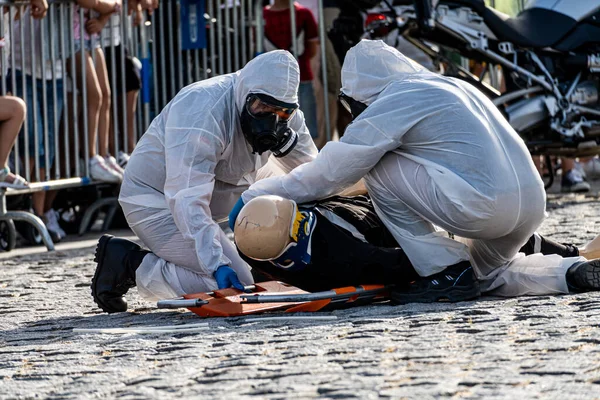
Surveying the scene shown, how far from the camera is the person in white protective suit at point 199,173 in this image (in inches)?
221

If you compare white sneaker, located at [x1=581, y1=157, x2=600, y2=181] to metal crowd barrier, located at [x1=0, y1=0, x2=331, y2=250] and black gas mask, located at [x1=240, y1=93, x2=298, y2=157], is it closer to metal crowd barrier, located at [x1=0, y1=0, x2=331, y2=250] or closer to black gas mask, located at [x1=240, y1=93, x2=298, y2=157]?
metal crowd barrier, located at [x1=0, y1=0, x2=331, y2=250]

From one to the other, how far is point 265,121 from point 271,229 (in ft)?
2.33

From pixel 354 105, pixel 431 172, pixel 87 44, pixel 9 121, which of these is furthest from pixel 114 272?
pixel 87 44

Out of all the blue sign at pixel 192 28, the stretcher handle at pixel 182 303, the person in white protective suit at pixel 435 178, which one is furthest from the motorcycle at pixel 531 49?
the stretcher handle at pixel 182 303

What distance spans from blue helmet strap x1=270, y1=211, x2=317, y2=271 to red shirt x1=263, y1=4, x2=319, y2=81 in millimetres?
6180

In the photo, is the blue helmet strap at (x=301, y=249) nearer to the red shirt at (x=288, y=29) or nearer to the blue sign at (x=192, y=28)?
the blue sign at (x=192, y=28)

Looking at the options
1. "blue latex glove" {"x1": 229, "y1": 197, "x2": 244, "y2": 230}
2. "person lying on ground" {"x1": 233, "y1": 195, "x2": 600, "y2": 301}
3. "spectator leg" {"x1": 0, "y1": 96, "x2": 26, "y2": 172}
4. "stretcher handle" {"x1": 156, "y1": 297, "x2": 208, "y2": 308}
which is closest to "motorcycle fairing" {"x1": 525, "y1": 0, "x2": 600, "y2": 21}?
"spectator leg" {"x1": 0, "y1": 96, "x2": 26, "y2": 172}

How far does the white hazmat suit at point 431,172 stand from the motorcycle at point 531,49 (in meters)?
4.47

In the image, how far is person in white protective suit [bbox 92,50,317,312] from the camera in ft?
18.4

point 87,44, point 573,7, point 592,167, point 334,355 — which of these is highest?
A: point 573,7

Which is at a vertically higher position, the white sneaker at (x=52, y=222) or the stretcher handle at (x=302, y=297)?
the stretcher handle at (x=302, y=297)

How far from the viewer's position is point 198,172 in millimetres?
→ 5609

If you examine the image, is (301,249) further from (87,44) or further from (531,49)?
(531,49)

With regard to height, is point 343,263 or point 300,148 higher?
point 300,148
